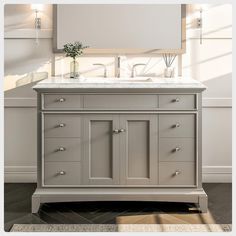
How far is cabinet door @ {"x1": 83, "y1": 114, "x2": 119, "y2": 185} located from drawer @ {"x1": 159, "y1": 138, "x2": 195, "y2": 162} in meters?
0.32

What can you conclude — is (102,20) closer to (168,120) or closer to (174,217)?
(168,120)

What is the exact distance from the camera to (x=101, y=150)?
149 inches

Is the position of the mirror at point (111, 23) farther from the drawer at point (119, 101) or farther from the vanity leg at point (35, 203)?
the vanity leg at point (35, 203)

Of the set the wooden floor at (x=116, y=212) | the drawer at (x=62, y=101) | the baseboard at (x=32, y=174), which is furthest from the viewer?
the baseboard at (x=32, y=174)

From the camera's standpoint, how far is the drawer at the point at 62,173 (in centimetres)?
377

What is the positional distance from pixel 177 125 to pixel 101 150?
1.88ft

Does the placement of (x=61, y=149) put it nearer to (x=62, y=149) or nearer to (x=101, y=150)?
(x=62, y=149)

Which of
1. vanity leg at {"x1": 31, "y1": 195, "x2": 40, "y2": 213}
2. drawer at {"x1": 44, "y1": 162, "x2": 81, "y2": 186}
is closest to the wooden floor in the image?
vanity leg at {"x1": 31, "y1": 195, "x2": 40, "y2": 213}

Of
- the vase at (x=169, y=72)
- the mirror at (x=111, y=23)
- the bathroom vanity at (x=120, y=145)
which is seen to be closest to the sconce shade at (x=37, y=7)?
the mirror at (x=111, y=23)

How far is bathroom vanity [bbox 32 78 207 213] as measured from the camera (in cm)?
373

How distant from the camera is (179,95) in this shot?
372 cm

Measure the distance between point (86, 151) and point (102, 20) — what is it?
123 cm

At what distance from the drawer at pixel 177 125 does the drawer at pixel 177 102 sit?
0.19ft

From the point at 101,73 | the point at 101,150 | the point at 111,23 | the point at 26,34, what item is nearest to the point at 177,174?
the point at 101,150
